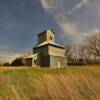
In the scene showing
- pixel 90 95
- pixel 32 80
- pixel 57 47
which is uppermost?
pixel 57 47

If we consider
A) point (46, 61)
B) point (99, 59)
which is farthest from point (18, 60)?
point (99, 59)

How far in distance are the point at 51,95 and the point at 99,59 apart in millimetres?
67305

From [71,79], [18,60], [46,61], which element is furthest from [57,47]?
[71,79]

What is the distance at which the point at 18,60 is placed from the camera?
52125 mm

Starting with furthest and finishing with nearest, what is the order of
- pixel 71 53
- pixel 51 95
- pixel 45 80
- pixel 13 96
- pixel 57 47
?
pixel 71 53, pixel 57 47, pixel 45 80, pixel 51 95, pixel 13 96

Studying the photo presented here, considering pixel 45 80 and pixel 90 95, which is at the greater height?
pixel 45 80

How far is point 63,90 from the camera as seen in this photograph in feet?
19.3

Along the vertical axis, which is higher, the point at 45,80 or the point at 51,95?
the point at 45,80

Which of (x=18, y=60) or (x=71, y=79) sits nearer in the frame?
(x=71, y=79)

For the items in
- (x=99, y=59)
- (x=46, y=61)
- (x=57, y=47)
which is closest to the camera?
(x=46, y=61)

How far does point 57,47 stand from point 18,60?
35.7 ft

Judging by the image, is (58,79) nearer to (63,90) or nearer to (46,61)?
(63,90)

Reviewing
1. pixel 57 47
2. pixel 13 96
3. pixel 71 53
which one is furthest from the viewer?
pixel 71 53

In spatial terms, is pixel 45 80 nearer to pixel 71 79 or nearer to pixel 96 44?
pixel 71 79
